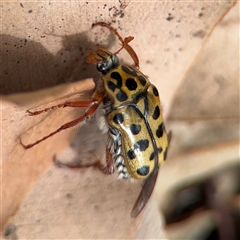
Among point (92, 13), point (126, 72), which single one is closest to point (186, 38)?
point (126, 72)

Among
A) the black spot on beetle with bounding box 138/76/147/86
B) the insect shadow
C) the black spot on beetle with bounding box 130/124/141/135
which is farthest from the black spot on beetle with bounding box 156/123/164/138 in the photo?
the insect shadow

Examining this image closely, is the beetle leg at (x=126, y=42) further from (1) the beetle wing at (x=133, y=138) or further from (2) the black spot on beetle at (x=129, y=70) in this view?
(1) the beetle wing at (x=133, y=138)

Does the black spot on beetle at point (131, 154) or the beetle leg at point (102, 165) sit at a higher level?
the black spot on beetle at point (131, 154)

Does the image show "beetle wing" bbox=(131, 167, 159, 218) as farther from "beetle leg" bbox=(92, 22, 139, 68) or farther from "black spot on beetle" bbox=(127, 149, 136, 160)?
"beetle leg" bbox=(92, 22, 139, 68)

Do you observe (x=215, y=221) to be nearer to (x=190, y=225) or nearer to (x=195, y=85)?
(x=190, y=225)

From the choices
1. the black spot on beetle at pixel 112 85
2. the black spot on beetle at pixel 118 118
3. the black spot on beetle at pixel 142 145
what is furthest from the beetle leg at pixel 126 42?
the black spot on beetle at pixel 142 145

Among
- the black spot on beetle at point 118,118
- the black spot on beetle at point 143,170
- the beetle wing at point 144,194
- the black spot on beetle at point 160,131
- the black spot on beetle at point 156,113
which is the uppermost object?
the black spot on beetle at point 118,118

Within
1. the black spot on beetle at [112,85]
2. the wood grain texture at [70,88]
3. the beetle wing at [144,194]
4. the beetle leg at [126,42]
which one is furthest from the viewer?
the beetle wing at [144,194]

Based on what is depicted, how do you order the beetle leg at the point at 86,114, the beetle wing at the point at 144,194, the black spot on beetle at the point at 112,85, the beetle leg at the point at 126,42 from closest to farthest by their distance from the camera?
the beetle leg at the point at 126,42
the beetle leg at the point at 86,114
the black spot on beetle at the point at 112,85
the beetle wing at the point at 144,194
